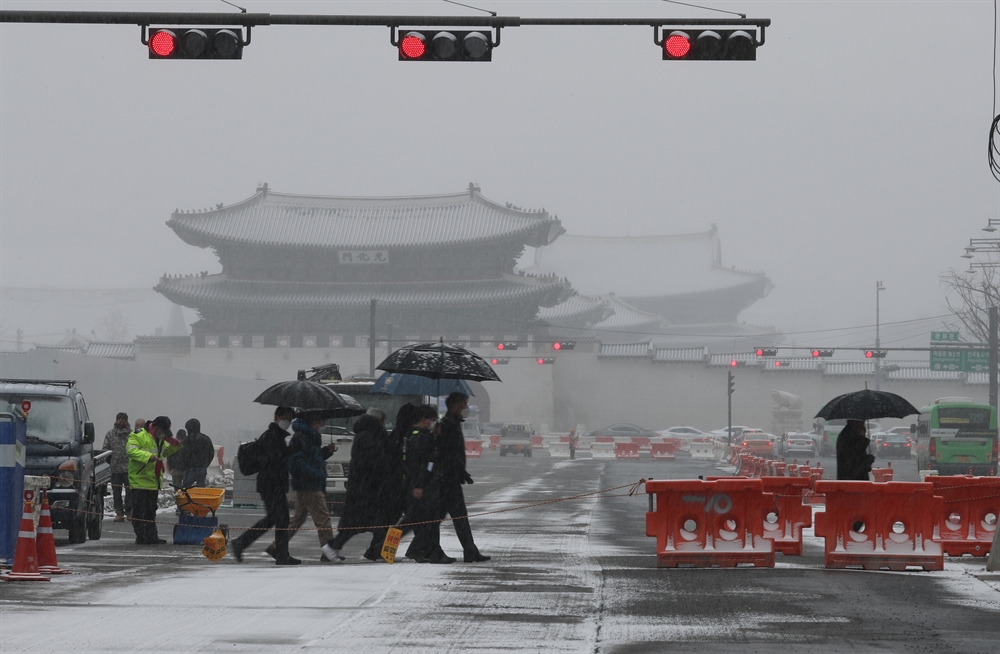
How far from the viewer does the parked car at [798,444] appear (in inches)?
2437

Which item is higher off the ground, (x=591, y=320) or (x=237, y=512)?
(x=591, y=320)

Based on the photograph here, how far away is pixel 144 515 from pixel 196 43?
5.67 m

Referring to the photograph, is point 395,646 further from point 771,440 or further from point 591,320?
point 591,320

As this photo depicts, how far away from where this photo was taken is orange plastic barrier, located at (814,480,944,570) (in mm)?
12844

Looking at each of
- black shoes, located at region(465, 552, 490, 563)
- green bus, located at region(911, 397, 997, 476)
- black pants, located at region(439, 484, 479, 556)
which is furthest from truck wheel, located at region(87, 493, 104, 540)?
green bus, located at region(911, 397, 997, 476)

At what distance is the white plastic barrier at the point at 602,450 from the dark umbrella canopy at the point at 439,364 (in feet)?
174

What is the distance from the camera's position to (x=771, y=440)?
63656 millimetres

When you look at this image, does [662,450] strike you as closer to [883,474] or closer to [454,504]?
[883,474]

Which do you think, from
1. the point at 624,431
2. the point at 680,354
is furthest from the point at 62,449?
the point at 680,354

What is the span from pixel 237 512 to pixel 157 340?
58.8m

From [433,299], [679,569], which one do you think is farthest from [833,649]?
[433,299]

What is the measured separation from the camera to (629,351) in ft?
261

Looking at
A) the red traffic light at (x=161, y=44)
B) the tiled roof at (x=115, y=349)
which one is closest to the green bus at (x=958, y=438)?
the red traffic light at (x=161, y=44)

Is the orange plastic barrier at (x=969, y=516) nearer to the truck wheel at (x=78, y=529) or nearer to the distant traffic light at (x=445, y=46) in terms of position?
the distant traffic light at (x=445, y=46)
